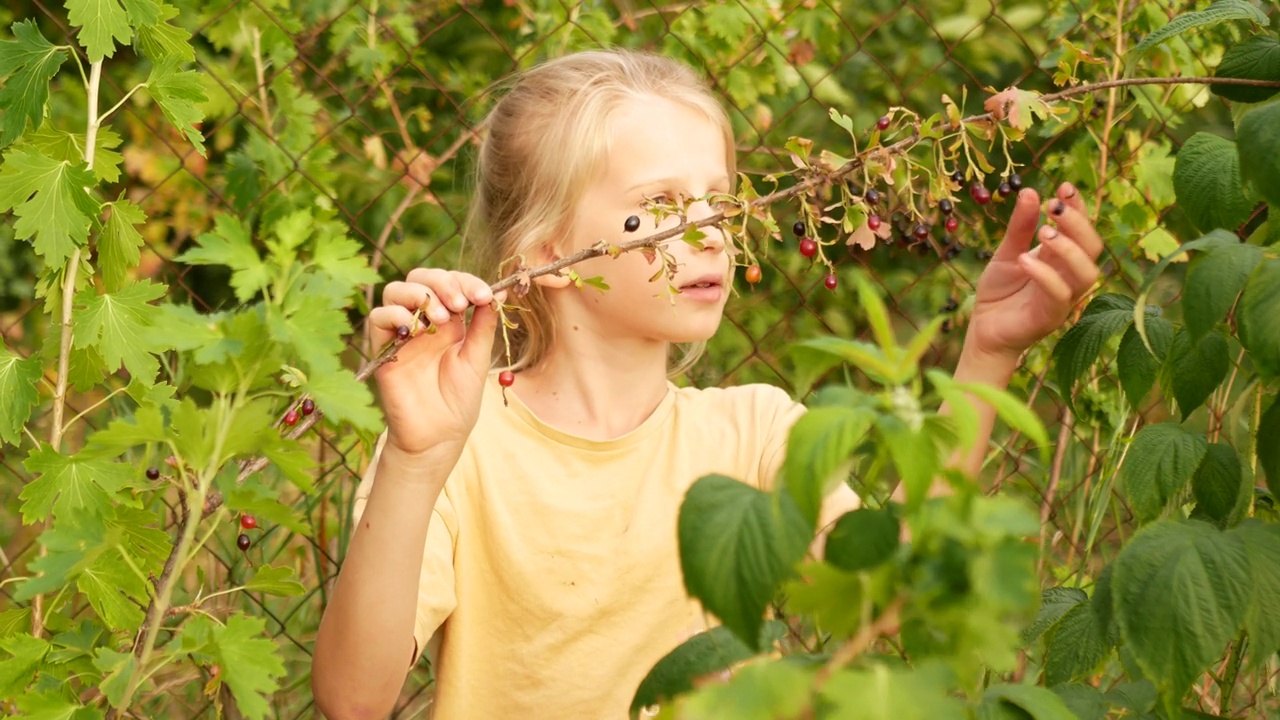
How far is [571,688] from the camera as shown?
1.82 meters

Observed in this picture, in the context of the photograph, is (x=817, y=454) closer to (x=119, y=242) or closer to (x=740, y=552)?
(x=740, y=552)

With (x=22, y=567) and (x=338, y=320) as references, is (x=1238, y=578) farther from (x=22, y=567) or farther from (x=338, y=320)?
(x=22, y=567)

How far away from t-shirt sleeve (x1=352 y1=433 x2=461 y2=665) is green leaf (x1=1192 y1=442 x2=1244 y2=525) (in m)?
0.94

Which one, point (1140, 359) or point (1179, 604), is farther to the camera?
point (1140, 359)

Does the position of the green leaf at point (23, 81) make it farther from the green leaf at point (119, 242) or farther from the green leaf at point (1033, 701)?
the green leaf at point (1033, 701)

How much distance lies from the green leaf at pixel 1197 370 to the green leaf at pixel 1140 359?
50 mm

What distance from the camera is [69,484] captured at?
139 cm

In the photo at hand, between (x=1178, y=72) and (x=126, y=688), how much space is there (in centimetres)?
222

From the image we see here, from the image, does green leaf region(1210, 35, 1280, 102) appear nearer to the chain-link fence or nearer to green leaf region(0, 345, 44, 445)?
the chain-link fence

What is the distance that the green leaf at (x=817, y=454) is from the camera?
733 millimetres

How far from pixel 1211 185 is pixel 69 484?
1.20 meters

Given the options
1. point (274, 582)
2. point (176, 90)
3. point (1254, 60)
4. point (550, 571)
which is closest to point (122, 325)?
point (176, 90)

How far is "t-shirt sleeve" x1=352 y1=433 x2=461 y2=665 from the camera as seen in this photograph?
174 centimetres

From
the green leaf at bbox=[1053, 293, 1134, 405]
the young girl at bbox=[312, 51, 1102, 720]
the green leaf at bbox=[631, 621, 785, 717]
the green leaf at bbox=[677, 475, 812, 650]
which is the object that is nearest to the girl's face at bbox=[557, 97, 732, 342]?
the young girl at bbox=[312, 51, 1102, 720]
